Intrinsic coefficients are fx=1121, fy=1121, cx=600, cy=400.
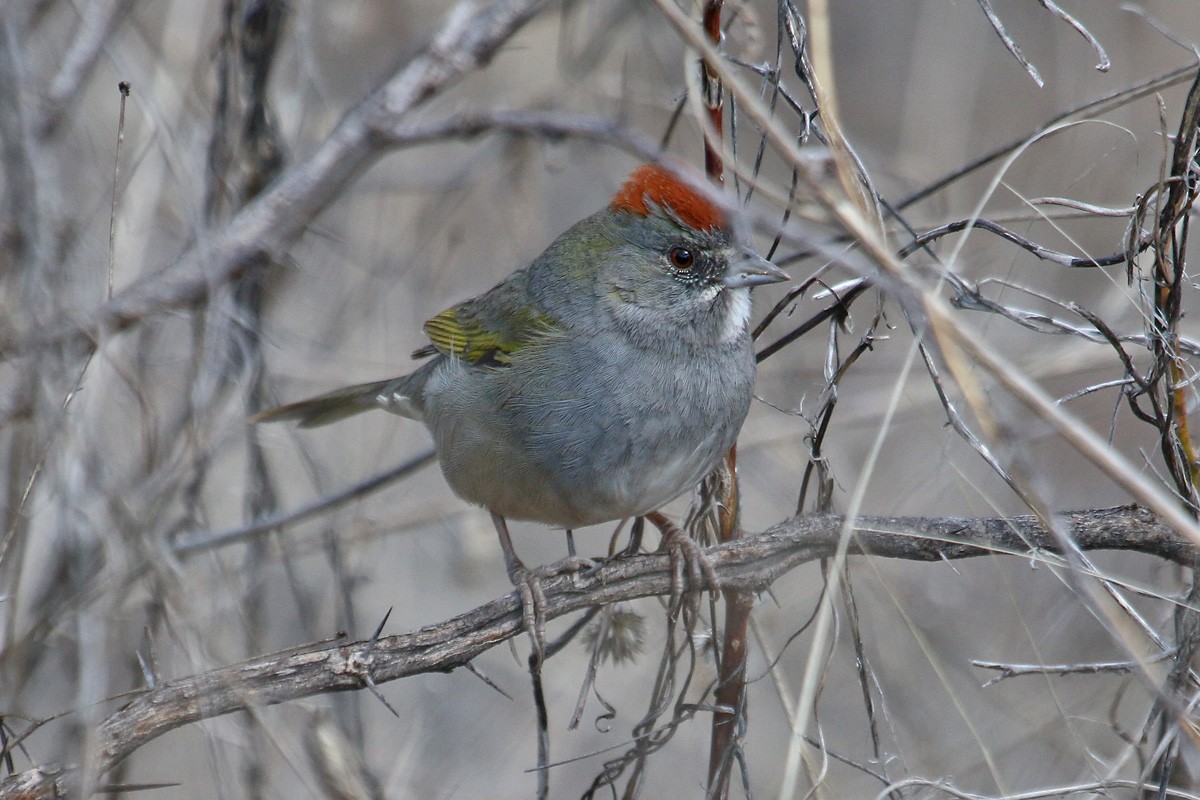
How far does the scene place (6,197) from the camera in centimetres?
330

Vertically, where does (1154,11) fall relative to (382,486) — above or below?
above

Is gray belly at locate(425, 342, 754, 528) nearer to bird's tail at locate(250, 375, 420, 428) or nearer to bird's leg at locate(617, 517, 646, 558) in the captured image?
bird's leg at locate(617, 517, 646, 558)

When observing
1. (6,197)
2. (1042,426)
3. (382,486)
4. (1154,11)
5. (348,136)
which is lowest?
(1042,426)

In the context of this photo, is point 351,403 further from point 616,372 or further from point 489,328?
point 616,372

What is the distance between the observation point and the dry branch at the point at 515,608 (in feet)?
8.69

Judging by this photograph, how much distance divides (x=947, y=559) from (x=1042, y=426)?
7.98 feet

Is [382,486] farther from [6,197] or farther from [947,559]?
[947,559]

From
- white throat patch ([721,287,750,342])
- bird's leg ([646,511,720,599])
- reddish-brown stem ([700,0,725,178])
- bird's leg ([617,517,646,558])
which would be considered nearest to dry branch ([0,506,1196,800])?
bird's leg ([646,511,720,599])

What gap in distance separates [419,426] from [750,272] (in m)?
3.61

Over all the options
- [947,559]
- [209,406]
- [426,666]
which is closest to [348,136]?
[209,406]

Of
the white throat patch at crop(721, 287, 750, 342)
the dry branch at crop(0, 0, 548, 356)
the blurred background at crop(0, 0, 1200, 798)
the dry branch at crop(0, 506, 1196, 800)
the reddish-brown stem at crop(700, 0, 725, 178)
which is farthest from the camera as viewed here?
the dry branch at crop(0, 0, 548, 356)

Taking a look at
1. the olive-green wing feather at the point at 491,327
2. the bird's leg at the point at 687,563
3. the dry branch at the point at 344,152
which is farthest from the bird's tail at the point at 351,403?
the bird's leg at the point at 687,563

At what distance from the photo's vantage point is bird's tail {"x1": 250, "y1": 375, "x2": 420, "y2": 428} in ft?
15.4

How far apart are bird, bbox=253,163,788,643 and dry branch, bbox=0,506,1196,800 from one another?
1.18 feet
